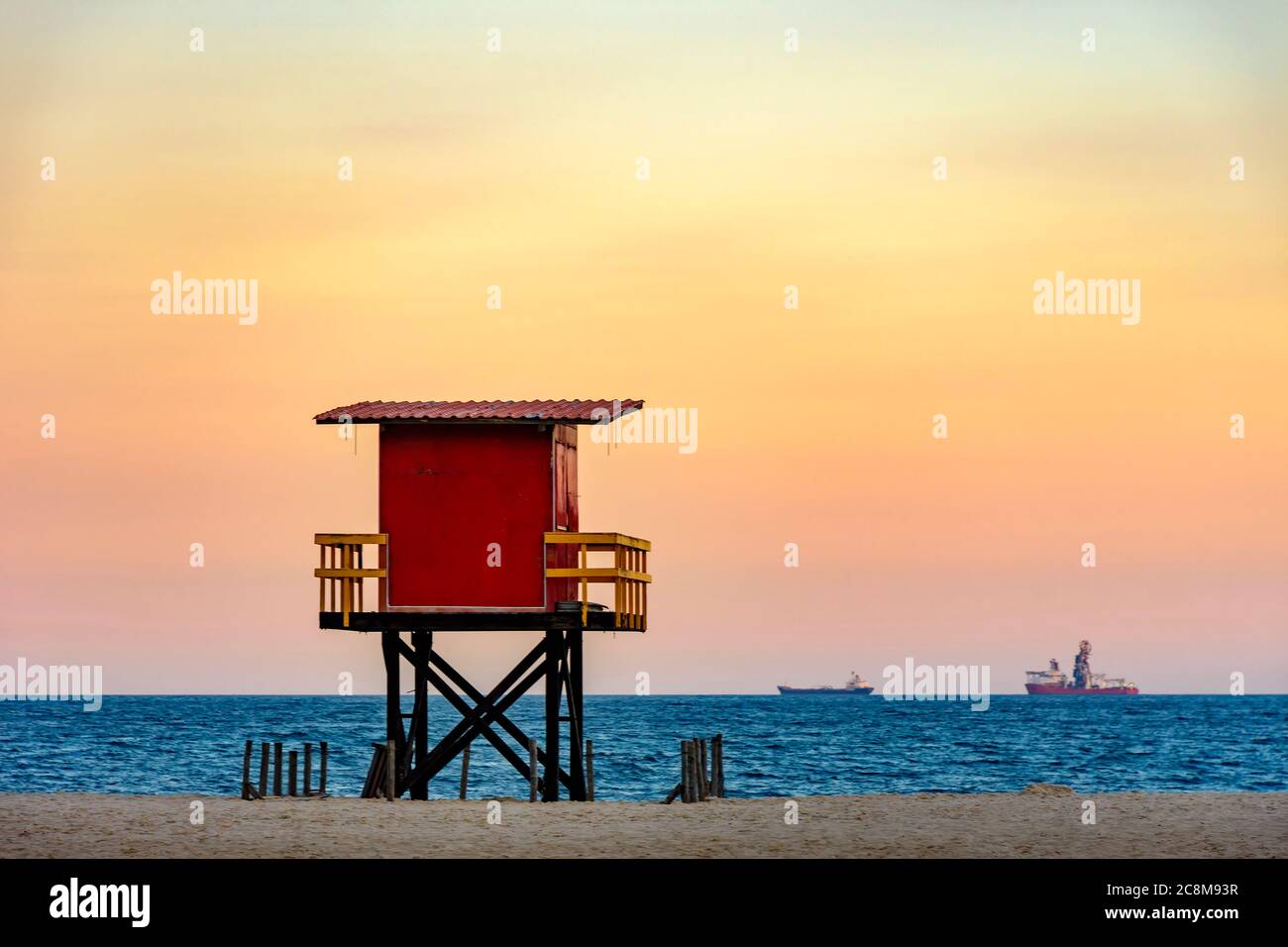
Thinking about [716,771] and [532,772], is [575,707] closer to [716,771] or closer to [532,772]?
[532,772]

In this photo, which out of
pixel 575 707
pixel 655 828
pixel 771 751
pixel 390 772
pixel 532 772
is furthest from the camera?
pixel 771 751

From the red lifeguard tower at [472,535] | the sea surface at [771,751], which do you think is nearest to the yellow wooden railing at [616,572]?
the red lifeguard tower at [472,535]

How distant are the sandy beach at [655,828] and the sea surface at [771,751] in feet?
94.7

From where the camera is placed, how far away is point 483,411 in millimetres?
33781

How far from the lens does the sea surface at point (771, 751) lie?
74.8 m

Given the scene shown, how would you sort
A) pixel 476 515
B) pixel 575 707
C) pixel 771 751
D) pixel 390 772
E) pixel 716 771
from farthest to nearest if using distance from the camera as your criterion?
pixel 771 751
pixel 716 771
pixel 575 707
pixel 390 772
pixel 476 515

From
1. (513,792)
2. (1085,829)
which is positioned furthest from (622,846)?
(513,792)

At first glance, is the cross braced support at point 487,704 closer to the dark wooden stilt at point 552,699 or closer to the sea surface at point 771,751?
the dark wooden stilt at point 552,699

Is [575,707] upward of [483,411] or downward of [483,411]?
downward

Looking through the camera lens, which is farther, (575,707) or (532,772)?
(575,707)

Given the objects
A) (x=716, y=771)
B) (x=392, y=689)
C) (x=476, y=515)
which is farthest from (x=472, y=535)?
(x=716, y=771)

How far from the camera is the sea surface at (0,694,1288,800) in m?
74.8

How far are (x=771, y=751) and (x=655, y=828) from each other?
69.2 meters
